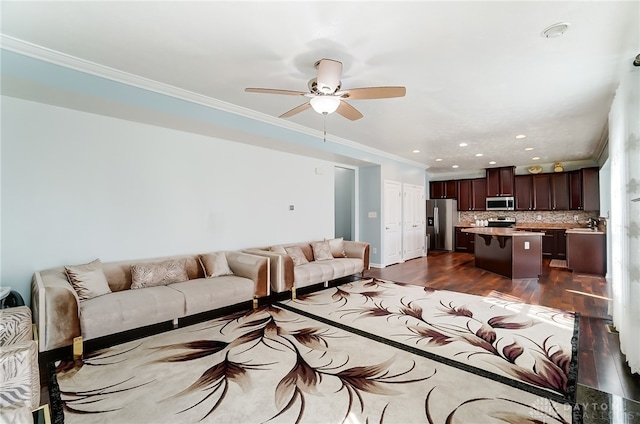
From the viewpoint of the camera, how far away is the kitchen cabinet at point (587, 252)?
245 inches

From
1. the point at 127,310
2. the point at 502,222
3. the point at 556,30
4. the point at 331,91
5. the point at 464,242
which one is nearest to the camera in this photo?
the point at 556,30

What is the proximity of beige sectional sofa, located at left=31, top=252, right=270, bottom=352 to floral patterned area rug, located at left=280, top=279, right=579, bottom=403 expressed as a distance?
0.88 m

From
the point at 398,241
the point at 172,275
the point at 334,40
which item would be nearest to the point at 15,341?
the point at 172,275

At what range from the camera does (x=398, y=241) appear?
7.74 m

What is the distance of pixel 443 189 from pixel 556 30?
28.1 feet

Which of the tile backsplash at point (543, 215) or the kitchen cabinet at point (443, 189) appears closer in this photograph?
the tile backsplash at point (543, 215)

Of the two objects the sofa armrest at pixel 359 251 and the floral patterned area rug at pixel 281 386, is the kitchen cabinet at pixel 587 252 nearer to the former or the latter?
the sofa armrest at pixel 359 251

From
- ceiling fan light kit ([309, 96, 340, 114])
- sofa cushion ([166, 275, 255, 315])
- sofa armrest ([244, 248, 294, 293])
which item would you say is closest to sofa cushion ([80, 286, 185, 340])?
sofa cushion ([166, 275, 255, 315])

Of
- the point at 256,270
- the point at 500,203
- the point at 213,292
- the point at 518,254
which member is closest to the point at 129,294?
the point at 213,292

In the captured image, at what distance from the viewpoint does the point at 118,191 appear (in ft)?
12.3

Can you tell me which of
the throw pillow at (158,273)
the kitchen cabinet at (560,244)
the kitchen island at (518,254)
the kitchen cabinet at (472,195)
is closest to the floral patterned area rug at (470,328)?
the throw pillow at (158,273)

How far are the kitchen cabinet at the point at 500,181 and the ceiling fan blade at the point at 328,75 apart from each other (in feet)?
27.5

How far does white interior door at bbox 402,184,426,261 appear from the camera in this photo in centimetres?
805

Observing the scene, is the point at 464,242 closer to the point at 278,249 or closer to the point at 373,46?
the point at 278,249
